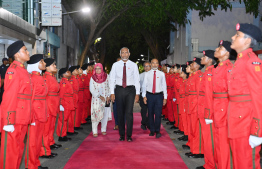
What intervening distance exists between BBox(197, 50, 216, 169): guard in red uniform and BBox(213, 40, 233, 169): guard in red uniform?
1.07ft

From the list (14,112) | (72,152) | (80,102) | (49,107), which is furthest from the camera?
(80,102)

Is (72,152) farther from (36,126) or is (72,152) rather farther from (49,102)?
(36,126)

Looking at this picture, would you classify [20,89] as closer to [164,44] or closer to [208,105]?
[208,105]

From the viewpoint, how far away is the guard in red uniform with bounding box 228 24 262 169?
3.60m

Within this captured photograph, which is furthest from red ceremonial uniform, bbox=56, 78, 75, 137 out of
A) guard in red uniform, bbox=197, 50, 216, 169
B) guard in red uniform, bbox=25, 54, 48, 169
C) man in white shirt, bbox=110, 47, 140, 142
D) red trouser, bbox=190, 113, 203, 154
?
guard in red uniform, bbox=197, 50, 216, 169

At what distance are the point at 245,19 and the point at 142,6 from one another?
7.26m

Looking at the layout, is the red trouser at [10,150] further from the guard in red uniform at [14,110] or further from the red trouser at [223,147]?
the red trouser at [223,147]

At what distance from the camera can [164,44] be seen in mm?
44375

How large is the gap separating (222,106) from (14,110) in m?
3.08

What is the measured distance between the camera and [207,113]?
545cm

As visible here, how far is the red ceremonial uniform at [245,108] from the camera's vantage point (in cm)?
360

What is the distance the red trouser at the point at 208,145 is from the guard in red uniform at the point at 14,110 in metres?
Result: 3.06

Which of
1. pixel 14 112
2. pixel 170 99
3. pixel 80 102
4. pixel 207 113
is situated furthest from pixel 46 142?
pixel 170 99

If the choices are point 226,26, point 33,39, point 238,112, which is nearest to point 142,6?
point 226,26
